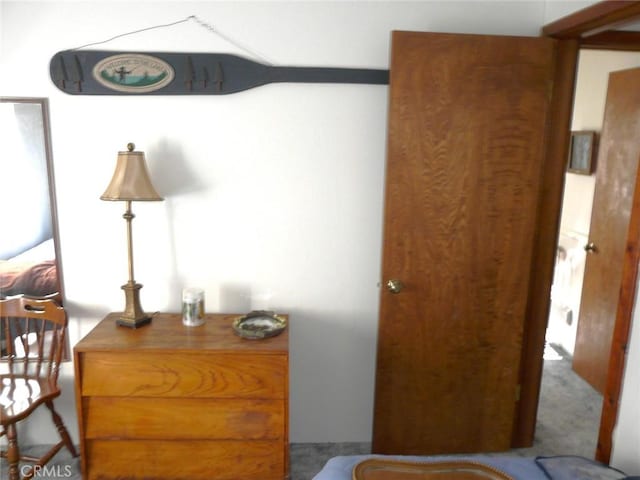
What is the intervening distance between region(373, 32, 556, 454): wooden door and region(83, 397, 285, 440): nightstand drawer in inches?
23.1

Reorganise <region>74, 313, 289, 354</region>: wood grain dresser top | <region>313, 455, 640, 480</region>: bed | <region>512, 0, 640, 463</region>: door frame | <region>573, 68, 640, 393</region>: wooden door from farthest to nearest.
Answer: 1. <region>573, 68, 640, 393</region>: wooden door
2. <region>74, 313, 289, 354</region>: wood grain dresser top
3. <region>512, 0, 640, 463</region>: door frame
4. <region>313, 455, 640, 480</region>: bed

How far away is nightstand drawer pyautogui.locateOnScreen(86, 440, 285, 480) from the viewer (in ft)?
6.51

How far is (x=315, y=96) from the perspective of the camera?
84.1 inches

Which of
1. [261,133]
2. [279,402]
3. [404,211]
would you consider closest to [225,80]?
[261,133]

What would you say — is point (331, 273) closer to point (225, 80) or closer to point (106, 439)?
point (225, 80)

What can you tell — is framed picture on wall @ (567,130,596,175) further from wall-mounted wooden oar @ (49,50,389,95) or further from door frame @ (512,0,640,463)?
wall-mounted wooden oar @ (49,50,389,95)

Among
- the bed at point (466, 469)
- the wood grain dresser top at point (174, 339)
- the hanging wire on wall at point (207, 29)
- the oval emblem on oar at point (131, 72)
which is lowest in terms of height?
the bed at point (466, 469)

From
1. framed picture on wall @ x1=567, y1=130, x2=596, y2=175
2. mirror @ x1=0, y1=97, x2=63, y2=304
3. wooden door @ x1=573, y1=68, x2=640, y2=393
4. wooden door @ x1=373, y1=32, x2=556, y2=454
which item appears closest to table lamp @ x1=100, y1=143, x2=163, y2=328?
mirror @ x1=0, y1=97, x2=63, y2=304

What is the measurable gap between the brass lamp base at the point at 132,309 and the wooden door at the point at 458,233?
1067 millimetres

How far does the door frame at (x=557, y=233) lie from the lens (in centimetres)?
167

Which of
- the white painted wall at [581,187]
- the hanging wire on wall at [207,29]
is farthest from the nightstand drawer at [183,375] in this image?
the white painted wall at [581,187]

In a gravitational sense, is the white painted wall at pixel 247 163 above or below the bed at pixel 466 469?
above

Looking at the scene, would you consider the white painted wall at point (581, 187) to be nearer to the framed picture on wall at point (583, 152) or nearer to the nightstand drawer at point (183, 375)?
the framed picture on wall at point (583, 152)

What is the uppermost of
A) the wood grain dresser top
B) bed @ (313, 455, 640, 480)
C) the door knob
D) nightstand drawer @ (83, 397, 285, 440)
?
the door knob
